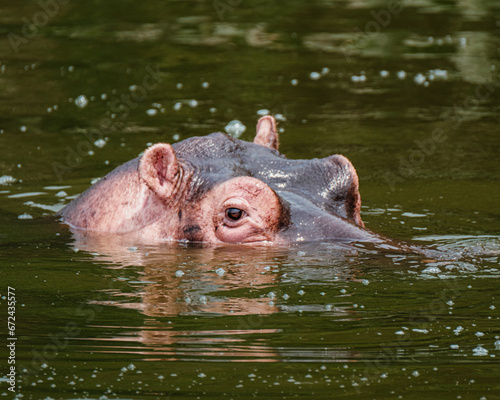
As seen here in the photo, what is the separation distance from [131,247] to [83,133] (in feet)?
21.1

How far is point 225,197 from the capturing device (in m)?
8.61

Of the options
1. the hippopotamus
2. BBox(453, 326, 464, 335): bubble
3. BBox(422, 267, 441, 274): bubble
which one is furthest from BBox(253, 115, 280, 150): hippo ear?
BBox(453, 326, 464, 335): bubble

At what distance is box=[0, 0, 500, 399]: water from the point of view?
241 inches

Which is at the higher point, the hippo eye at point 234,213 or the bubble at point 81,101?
the bubble at point 81,101

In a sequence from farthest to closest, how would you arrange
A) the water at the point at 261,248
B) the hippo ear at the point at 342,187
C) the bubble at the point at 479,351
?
1. the hippo ear at the point at 342,187
2. the bubble at the point at 479,351
3. the water at the point at 261,248

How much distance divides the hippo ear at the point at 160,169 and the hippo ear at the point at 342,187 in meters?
1.38

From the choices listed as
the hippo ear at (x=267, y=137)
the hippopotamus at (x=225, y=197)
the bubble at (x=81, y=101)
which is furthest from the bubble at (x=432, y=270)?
the bubble at (x=81, y=101)

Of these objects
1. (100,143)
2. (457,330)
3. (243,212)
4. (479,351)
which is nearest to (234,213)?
(243,212)

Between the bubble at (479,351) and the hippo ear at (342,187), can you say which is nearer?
the bubble at (479,351)

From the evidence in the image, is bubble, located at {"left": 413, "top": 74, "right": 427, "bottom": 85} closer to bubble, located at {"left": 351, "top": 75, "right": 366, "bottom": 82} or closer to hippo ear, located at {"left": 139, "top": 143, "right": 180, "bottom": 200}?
bubble, located at {"left": 351, "top": 75, "right": 366, "bottom": 82}

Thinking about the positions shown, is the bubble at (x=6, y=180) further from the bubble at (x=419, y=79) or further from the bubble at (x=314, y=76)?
the bubble at (x=419, y=79)

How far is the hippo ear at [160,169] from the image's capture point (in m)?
8.66

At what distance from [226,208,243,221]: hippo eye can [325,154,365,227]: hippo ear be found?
84 centimetres

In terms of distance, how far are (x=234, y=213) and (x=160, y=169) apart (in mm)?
814
